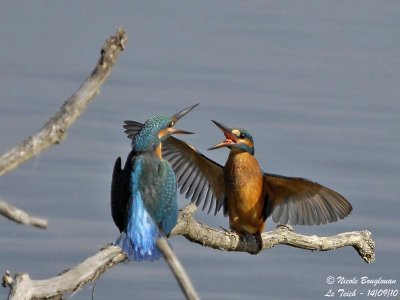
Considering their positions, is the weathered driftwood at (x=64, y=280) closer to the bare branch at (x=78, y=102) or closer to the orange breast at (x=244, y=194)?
the bare branch at (x=78, y=102)

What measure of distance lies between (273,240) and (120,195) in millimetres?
1181

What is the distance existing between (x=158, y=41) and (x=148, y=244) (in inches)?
222

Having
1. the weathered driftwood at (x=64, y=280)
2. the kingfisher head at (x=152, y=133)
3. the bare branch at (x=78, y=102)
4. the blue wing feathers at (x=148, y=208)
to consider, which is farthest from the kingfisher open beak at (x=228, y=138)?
the bare branch at (x=78, y=102)

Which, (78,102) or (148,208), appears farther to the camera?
(148,208)

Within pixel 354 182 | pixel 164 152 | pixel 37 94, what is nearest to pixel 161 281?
pixel 164 152

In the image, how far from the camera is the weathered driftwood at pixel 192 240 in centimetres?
491

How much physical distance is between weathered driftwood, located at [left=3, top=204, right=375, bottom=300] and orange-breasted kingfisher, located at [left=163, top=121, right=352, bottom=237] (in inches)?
A: 4.9

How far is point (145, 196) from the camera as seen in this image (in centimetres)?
599

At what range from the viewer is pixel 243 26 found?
11.9 metres

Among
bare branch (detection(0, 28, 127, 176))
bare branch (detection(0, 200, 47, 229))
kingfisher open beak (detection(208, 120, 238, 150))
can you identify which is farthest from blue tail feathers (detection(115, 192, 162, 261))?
kingfisher open beak (detection(208, 120, 238, 150))

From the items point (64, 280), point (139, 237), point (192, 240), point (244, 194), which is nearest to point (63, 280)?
point (64, 280)

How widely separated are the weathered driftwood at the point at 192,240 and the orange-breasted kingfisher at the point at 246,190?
0.13 meters

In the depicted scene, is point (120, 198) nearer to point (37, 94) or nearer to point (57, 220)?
point (57, 220)

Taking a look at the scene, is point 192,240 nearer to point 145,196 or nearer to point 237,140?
point 145,196
